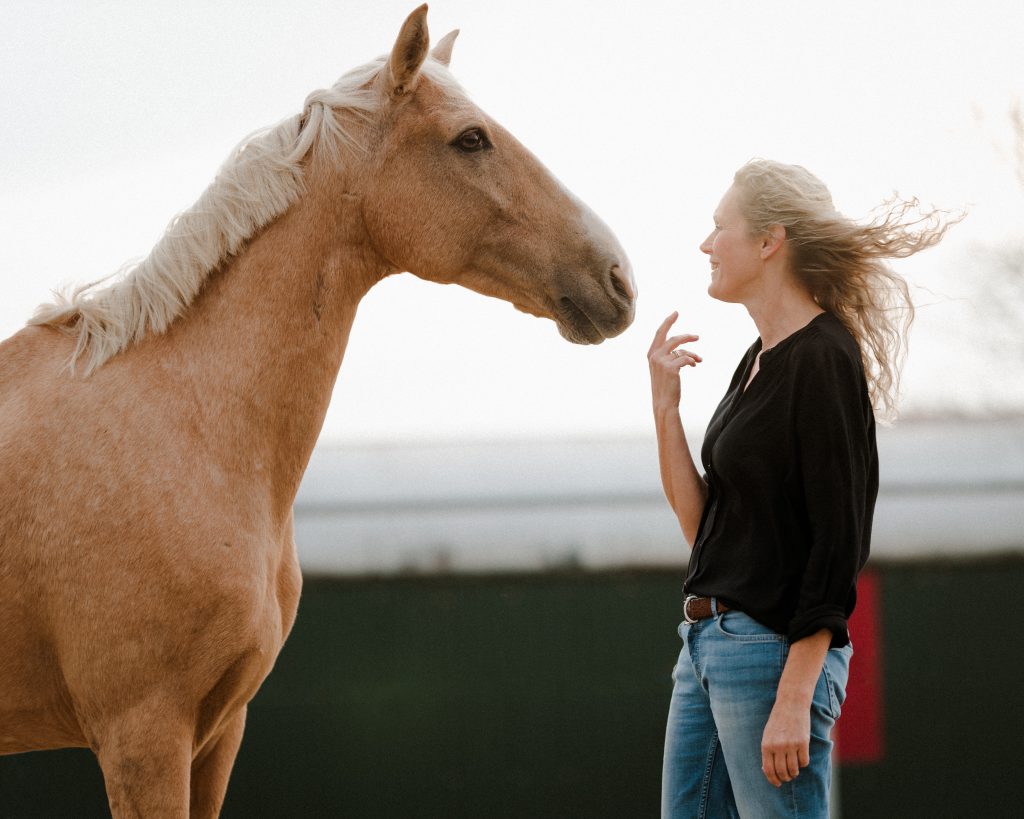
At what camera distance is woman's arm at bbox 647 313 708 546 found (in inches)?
69.6

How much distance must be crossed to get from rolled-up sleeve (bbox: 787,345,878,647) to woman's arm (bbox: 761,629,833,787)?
3 cm

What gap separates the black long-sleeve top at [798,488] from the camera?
1439 mm

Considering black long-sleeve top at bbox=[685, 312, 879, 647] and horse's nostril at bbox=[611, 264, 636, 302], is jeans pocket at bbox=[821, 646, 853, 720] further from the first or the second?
horse's nostril at bbox=[611, 264, 636, 302]

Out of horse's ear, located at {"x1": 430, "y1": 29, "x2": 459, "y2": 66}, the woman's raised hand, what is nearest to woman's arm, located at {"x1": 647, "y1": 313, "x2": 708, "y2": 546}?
the woman's raised hand

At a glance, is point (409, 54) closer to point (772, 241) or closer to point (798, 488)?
point (772, 241)

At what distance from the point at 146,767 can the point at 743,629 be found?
41.5 inches

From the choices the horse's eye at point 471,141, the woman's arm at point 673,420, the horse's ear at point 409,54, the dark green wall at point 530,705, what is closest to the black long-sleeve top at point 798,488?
the woman's arm at point 673,420

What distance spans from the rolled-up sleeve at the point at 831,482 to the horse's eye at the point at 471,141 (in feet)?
2.78

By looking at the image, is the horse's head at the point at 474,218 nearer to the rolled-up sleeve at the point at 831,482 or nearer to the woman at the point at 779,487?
the woman at the point at 779,487

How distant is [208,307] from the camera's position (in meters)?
1.92

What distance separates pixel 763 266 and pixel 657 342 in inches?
9.6

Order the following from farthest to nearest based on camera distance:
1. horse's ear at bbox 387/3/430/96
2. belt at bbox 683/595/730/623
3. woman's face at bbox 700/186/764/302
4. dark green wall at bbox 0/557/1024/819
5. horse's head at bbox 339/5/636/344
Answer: dark green wall at bbox 0/557/1024/819 → horse's head at bbox 339/5/636/344 → horse's ear at bbox 387/3/430/96 → woman's face at bbox 700/186/764/302 → belt at bbox 683/595/730/623

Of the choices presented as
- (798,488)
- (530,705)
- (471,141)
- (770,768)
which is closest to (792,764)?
(770,768)

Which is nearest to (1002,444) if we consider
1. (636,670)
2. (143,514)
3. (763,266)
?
(636,670)
